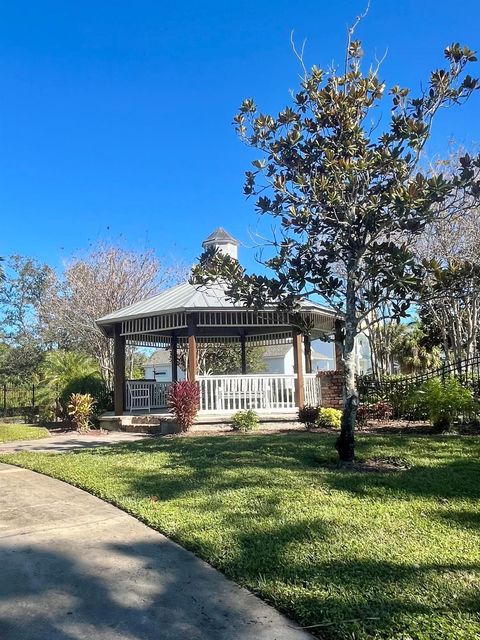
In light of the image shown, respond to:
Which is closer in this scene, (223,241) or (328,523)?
(328,523)

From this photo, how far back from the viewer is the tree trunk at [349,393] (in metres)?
7.48

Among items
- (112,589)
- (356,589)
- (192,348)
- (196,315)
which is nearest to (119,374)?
(192,348)

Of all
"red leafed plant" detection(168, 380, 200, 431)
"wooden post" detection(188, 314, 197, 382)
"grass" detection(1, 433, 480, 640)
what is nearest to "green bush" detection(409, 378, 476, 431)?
"grass" detection(1, 433, 480, 640)

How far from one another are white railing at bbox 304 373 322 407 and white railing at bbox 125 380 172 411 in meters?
4.77

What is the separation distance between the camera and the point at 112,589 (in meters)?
3.65

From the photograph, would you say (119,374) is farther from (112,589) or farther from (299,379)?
(112,589)

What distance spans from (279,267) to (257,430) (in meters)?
5.81

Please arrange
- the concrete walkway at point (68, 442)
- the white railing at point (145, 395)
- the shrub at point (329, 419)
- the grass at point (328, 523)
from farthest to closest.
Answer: the white railing at point (145, 395) < the shrub at point (329, 419) < the concrete walkway at point (68, 442) < the grass at point (328, 523)

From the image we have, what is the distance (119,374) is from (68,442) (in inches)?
175

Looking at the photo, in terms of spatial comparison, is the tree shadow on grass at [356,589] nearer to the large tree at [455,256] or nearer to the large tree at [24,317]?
the large tree at [455,256]

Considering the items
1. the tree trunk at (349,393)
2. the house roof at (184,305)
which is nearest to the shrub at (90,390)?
the house roof at (184,305)

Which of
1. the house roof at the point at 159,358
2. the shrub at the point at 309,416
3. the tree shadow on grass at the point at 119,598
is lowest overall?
the tree shadow on grass at the point at 119,598

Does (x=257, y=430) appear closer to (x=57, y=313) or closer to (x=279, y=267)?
(x=279, y=267)

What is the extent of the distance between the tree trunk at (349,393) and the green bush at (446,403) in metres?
3.56
